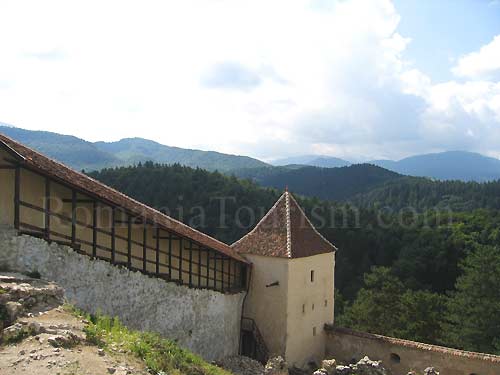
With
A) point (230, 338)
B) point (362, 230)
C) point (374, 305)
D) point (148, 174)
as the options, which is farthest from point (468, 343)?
point (148, 174)

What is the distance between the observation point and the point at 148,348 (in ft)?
36.8

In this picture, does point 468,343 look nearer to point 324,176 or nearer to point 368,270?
point 368,270

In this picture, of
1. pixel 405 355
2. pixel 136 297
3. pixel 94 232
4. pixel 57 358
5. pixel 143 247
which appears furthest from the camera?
pixel 405 355

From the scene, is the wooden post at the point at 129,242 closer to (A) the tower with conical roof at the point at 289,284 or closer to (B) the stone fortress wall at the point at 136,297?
(B) the stone fortress wall at the point at 136,297

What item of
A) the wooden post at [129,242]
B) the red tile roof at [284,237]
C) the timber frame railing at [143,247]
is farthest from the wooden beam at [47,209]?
the red tile roof at [284,237]

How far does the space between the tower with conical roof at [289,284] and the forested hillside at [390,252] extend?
47.8ft

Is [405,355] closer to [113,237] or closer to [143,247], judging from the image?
[143,247]

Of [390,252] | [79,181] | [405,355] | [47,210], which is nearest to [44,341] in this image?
[47,210]

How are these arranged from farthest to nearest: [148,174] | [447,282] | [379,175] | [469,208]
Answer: [379,175] < [469,208] < [148,174] < [447,282]

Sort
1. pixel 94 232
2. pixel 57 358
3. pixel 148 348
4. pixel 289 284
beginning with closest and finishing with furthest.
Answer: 1. pixel 57 358
2. pixel 148 348
3. pixel 94 232
4. pixel 289 284

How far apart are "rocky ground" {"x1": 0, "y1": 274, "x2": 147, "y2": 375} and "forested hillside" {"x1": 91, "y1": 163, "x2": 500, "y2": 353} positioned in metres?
30.0

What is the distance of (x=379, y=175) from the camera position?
188 meters

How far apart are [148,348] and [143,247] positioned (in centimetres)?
733

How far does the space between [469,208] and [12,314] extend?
4655 inches
